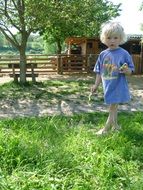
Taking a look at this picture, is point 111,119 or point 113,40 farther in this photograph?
point 111,119

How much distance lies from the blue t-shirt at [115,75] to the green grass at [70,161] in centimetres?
55

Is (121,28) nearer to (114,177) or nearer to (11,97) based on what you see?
(114,177)

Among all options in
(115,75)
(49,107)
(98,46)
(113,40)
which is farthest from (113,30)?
(98,46)

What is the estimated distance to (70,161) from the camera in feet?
13.1

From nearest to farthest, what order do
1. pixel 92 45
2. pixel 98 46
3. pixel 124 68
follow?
pixel 124 68 < pixel 92 45 < pixel 98 46

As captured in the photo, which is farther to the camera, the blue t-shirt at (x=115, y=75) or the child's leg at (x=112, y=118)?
the child's leg at (x=112, y=118)

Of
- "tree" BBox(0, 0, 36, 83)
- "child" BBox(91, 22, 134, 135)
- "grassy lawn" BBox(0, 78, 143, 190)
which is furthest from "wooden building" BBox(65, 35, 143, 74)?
"grassy lawn" BBox(0, 78, 143, 190)

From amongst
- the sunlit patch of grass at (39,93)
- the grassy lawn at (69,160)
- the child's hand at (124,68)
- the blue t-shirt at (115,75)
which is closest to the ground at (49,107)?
the sunlit patch of grass at (39,93)

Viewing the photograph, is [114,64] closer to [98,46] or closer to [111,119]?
[111,119]

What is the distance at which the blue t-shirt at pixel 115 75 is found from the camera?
5.60 m

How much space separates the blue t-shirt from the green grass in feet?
1.81

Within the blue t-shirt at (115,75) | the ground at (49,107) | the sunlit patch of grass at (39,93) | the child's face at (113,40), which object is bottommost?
the sunlit patch of grass at (39,93)

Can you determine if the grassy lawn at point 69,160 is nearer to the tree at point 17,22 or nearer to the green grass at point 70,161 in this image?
the green grass at point 70,161

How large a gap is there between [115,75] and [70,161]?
77.2 inches
